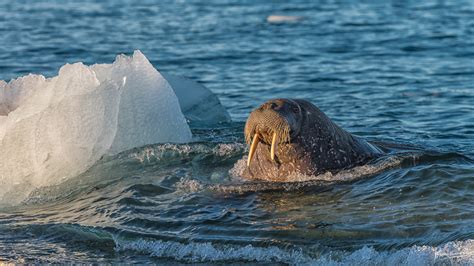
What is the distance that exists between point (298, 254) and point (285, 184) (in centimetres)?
164

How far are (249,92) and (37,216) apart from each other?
655 cm

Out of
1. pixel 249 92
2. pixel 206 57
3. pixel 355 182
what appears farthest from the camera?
pixel 206 57

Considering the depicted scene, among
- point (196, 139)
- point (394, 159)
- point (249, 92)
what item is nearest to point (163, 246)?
point (394, 159)

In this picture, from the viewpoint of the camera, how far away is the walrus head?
8383mm

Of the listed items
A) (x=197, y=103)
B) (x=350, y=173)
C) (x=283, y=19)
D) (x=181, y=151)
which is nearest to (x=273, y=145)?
(x=350, y=173)

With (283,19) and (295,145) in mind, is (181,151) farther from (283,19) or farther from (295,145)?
(283,19)

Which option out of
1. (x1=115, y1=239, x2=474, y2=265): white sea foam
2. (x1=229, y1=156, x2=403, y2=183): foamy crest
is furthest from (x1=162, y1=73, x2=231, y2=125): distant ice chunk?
(x1=115, y1=239, x2=474, y2=265): white sea foam

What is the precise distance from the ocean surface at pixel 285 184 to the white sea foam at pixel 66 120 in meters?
0.17

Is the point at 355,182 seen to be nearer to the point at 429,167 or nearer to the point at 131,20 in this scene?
the point at 429,167

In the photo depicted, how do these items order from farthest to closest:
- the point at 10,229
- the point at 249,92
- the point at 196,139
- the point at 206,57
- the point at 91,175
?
the point at 206,57 → the point at 249,92 → the point at 196,139 → the point at 91,175 → the point at 10,229

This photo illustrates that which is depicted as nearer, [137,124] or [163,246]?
[163,246]

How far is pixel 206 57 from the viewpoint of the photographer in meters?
17.8

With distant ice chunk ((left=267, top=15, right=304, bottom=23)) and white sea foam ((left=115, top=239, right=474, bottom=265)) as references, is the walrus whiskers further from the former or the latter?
distant ice chunk ((left=267, top=15, right=304, bottom=23))

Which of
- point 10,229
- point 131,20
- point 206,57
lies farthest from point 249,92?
point 131,20
